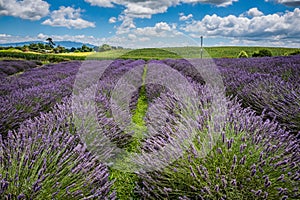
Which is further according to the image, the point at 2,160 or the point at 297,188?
the point at 2,160

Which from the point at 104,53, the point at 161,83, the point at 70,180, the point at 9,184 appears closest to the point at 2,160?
the point at 9,184

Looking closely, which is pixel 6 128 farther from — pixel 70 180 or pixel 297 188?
pixel 297 188

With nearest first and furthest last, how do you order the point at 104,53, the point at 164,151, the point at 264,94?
the point at 164,151
the point at 264,94
the point at 104,53

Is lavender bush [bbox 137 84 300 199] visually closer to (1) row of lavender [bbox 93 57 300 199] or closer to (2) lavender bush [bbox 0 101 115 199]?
(1) row of lavender [bbox 93 57 300 199]

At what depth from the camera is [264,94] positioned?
10.9 feet

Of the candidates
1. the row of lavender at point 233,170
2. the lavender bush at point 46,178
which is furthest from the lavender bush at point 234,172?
the lavender bush at point 46,178

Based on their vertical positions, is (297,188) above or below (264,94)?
below

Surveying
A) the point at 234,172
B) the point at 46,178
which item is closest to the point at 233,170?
the point at 234,172

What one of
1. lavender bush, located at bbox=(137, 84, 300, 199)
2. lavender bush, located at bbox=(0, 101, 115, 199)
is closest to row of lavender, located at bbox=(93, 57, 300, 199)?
lavender bush, located at bbox=(137, 84, 300, 199)

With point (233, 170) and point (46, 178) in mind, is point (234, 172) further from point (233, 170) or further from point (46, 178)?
point (46, 178)

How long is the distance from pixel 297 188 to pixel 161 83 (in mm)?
3886

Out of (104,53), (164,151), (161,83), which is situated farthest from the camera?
(104,53)

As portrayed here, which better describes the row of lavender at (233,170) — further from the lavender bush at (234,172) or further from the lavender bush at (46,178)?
the lavender bush at (46,178)

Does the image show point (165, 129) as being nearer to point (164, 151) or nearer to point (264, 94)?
point (164, 151)
